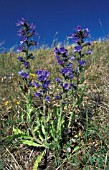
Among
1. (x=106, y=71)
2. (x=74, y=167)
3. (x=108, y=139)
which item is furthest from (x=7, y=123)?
(x=106, y=71)

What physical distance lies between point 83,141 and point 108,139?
36 centimetres

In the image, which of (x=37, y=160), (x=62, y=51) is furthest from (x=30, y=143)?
(x=62, y=51)

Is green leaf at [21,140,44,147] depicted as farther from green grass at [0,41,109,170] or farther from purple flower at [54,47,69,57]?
purple flower at [54,47,69,57]

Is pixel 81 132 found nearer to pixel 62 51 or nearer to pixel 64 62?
pixel 64 62

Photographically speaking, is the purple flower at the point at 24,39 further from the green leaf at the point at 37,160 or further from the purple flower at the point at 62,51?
the green leaf at the point at 37,160

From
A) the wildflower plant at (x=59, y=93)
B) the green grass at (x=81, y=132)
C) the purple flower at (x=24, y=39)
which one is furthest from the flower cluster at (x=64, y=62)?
the green grass at (x=81, y=132)

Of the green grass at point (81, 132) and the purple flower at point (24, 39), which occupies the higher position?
the purple flower at point (24, 39)

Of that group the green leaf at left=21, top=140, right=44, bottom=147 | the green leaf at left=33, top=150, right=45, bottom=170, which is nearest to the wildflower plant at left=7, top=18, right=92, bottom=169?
the green leaf at left=21, top=140, right=44, bottom=147

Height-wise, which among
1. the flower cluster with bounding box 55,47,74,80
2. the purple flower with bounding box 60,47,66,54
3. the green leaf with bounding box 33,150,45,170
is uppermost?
the purple flower with bounding box 60,47,66,54

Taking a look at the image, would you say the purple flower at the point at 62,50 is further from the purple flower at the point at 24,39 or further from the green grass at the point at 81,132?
the green grass at the point at 81,132

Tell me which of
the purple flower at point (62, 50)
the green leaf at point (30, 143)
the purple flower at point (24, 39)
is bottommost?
the green leaf at point (30, 143)

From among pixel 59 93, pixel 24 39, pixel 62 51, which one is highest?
pixel 24 39

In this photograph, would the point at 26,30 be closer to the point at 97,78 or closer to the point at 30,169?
the point at 30,169

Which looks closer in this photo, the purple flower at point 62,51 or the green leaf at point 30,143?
the purple flower at point 62,51
